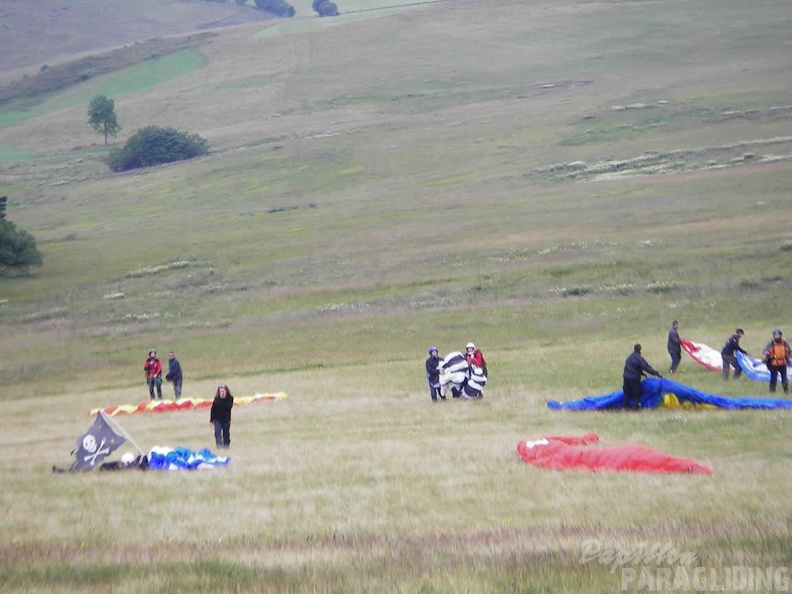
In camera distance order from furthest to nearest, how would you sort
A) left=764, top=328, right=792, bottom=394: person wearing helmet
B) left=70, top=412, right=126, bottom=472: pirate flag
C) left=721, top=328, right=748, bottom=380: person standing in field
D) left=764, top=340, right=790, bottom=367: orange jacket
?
left=721, top=328, right=748, bottom=380: person standing in field → left=764, top=340, right=790, bottom=367: orange jacket → left=764, top=328, right=792, bottom=394: person wearing helmet → left=70, top=412, right=126, bottom=472: pirate flag

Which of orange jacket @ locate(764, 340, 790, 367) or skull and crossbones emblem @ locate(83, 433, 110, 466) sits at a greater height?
skull and crossbones emblem @ locate(83, 433, 110, 466)

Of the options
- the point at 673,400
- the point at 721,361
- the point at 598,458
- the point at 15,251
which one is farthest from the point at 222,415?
the point at 15,251

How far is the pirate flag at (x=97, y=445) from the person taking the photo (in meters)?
17.8

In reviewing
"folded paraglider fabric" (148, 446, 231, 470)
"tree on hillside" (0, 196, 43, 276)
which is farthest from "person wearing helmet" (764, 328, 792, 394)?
"tree on hillside" (0, 196, 43, 276)

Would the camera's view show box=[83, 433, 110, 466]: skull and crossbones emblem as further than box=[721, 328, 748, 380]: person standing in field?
No

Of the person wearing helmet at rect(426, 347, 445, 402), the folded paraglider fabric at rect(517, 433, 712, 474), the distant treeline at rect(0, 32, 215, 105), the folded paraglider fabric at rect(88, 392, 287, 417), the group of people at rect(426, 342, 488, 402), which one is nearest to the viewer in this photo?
the folded paraglider fabric at rect(517, 433, 712, 474)

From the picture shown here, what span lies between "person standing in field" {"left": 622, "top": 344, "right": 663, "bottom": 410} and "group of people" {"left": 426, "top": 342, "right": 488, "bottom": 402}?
4733mm

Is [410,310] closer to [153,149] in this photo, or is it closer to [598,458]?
[598,458]

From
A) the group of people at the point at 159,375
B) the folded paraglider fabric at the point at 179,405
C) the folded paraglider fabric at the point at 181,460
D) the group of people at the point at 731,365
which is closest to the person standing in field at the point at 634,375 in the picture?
the group of people at the point at 731,365

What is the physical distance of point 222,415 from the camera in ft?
63.8

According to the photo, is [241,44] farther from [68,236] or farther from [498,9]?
[68,236]

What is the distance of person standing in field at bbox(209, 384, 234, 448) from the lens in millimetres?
19297

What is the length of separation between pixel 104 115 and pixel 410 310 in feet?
352

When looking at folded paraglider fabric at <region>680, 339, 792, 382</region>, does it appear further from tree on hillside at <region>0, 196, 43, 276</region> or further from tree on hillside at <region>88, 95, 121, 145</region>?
tree on hillside at <region>88, 95, 121, 145</region>
